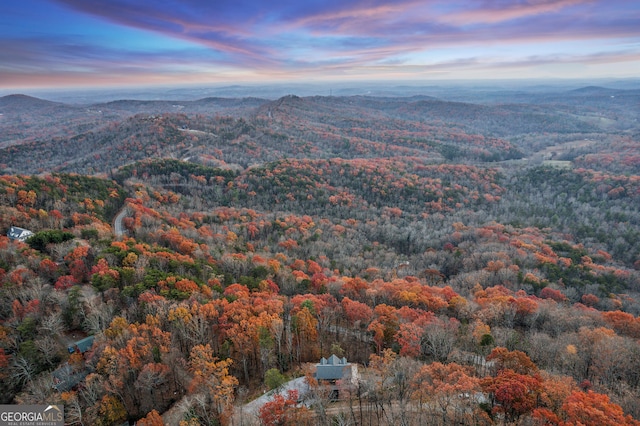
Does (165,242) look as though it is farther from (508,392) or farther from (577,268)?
(577,268)

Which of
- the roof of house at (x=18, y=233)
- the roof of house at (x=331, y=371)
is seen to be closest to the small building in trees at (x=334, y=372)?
the roof of house at (x=331, y=371)

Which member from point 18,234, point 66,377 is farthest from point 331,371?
point 18,234

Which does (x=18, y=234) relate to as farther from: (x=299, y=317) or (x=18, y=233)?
(x=299, y=317)

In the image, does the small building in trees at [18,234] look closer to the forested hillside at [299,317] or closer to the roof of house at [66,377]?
the forested hillside at [299,317]

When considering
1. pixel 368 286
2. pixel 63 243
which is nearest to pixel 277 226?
pixel 368 286

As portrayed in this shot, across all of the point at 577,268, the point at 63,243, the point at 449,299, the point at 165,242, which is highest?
the point at 63,243

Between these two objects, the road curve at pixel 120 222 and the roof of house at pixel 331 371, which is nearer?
the roof of house at pixel 331 371

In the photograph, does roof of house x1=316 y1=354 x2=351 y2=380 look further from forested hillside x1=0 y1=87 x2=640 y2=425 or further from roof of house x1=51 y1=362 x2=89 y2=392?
roof of house x1=51 y1=362 x2=89 y2=392

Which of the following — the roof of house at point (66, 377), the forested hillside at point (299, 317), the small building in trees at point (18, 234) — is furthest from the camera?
the small building in trees at point (18, 234)
